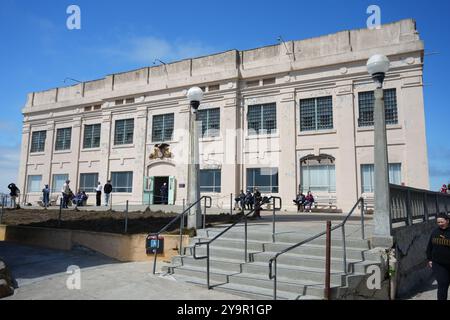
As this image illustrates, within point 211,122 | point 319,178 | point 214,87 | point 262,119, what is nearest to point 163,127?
point 211,122

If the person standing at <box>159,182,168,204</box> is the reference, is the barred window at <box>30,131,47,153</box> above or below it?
above

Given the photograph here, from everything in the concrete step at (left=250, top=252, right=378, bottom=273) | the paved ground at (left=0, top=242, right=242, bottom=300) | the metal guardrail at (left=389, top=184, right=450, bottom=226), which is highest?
the metal guardrail at (left=389, top=184, right=450, bottom=226)

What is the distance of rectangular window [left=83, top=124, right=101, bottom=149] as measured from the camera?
30270mm

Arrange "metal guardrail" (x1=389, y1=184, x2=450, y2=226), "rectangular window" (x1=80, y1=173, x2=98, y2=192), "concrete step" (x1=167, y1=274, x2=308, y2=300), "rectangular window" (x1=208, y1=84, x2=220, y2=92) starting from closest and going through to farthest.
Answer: "concrete step" (x1=167, y1=274, x2=308, y2=300), "metal guardrail" (x1=389, y1=184, x2=450, y2=226), "rectangular window" (x1=208, y1=84, x2=220, y2=92), "rectangular window" (x1=80, y1=173, x2=98, y2=192)

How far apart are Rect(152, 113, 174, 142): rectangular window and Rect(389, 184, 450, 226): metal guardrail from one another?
61.0 feet

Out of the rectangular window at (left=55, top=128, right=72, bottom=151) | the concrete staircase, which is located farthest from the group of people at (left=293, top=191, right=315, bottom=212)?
the rectangular window at (left=55, top=128, right=72, bottom=151)

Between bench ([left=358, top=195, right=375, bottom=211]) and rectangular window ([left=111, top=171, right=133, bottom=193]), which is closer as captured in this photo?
bench ([left=358, top=195, right=375, bottom=211])

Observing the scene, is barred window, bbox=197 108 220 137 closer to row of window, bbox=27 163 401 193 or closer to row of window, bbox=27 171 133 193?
row of window, bbox=27 163 401 193

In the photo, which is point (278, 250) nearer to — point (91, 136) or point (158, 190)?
point (158, 190)
